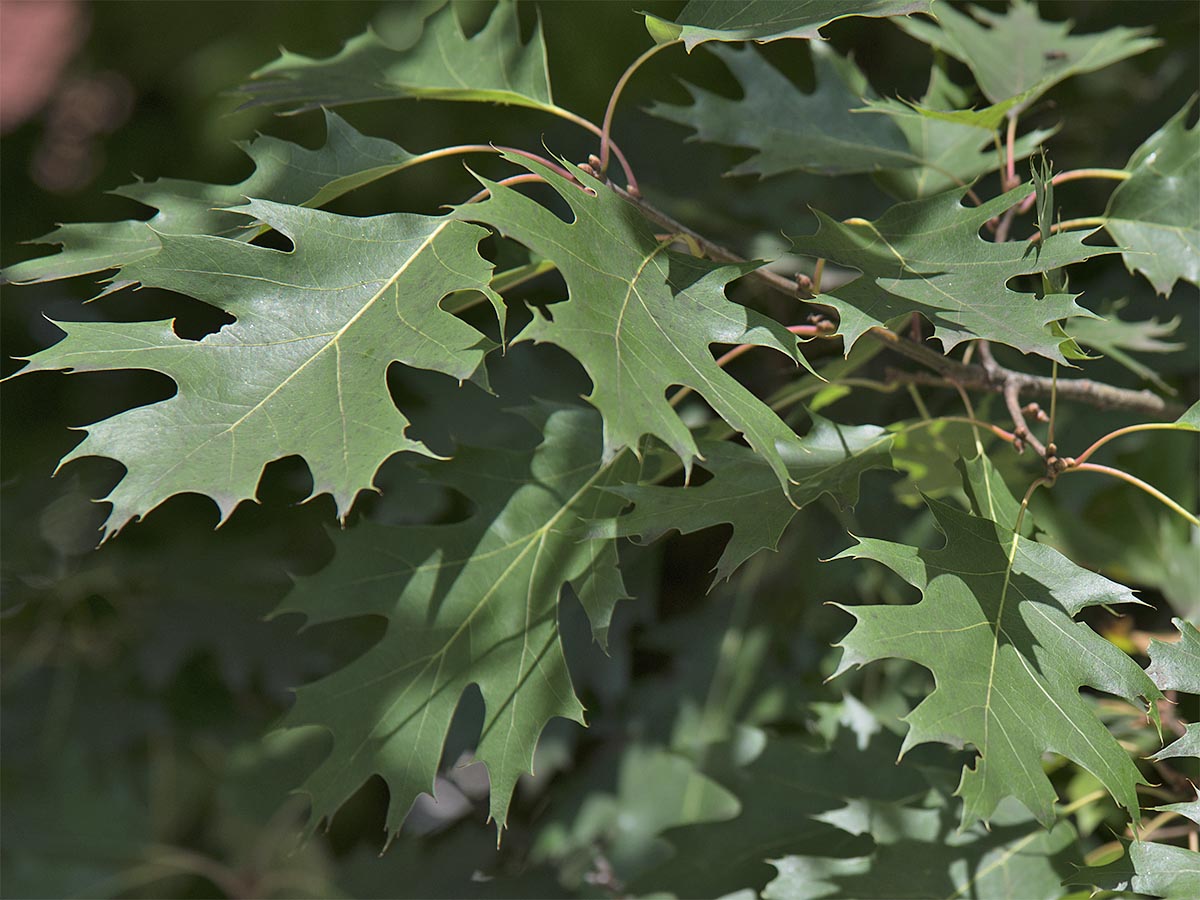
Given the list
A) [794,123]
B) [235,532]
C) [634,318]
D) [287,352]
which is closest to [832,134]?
[794,123]

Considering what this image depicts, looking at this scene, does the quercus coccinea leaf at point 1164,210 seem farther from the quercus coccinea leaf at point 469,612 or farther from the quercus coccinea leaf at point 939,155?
the quercus coccinea leaf at point 469,612

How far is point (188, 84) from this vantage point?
1.96m

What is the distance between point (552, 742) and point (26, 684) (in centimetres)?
80

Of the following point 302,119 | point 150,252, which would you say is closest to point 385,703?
point 150,252

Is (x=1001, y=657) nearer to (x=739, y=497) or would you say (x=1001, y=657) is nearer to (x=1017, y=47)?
(x=739, y=497)

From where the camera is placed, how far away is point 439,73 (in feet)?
3.22

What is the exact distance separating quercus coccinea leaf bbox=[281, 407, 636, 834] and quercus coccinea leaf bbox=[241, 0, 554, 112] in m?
0.29

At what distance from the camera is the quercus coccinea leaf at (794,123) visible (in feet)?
3.52

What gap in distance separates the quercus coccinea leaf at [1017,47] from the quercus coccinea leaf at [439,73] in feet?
1.31

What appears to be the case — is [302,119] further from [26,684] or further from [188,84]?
[26,684]

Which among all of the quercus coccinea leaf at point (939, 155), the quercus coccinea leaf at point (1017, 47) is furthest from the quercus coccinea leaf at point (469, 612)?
the quercus coccinea leaf at point (1017, 47)

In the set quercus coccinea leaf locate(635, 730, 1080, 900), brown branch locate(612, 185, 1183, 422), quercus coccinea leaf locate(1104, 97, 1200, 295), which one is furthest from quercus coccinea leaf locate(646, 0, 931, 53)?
quercus coccinea leaf locate(635, 730, 1080, 900)

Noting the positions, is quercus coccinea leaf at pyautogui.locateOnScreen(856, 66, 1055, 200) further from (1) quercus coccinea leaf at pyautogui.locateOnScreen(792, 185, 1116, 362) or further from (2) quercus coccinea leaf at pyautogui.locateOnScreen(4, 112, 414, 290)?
(2) quercus coccinea leaf at pyautogui.locateOnScreen(4, 112, 414, 290)

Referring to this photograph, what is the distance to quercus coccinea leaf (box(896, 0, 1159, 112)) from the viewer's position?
1.13 m
